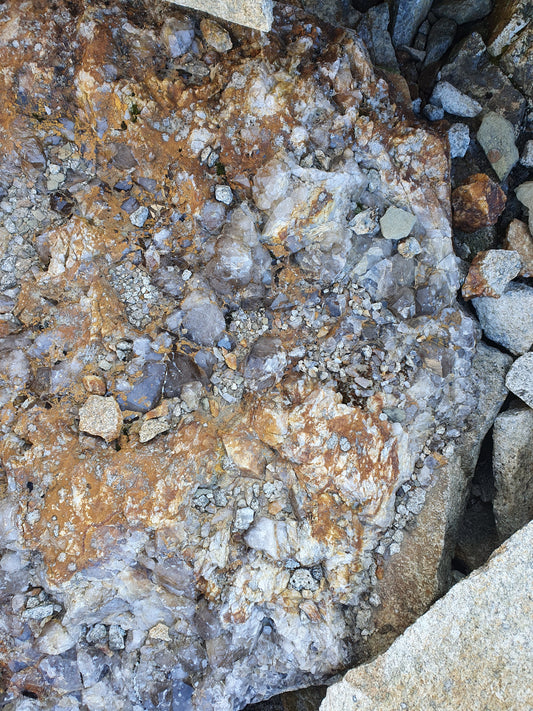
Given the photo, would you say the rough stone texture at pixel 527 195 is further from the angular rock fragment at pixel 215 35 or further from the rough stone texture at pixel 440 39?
the angular rock fragment at pixel 215 35

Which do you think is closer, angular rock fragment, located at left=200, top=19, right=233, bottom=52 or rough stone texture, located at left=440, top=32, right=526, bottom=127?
angular rock fragment, located at left=200, top=19, right=233, bottom=52

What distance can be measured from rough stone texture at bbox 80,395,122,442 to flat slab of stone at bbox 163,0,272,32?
1.87 metres

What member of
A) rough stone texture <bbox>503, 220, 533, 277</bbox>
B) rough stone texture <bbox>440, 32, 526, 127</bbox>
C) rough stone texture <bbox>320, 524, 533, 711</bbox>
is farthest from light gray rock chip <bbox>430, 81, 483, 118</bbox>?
rough stone texture <bbox>320, 524, 533, 711</bbox>

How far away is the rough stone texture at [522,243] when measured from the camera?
2664 mm

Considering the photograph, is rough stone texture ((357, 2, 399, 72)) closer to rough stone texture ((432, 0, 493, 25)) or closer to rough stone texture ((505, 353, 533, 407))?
rough stone texture ((432, 0, 493, 25))

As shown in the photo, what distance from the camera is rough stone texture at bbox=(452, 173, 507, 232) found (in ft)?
8.68

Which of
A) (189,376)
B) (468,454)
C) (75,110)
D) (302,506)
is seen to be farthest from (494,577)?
(75,110)

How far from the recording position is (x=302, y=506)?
8.33 feet

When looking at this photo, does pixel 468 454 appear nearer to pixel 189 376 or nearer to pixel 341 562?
pixel 341 562

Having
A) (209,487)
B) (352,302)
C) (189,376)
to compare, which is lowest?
(209,487)

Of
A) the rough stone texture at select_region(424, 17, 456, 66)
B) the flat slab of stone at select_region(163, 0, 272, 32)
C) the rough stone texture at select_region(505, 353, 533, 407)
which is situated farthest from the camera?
the rough stone texture at select_region(424, 17, 456, 66)

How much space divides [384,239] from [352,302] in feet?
1.33

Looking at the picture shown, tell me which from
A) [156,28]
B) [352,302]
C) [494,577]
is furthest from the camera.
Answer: [352,302]

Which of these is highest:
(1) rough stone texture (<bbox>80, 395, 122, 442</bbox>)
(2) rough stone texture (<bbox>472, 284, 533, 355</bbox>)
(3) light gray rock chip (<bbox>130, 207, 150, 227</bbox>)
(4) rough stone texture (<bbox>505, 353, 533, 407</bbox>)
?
(2) rough stone texture (<bbox>472, 284, 533, 355</bbox>)
